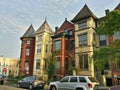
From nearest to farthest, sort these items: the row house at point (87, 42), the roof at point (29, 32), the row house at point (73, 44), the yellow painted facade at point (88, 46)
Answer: the row house at point (87, 42) → the yellow painted facade at point (88, 46) → the row house at point (73, 44) → the roof at point (29, 32)

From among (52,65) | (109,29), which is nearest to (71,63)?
(52,65)

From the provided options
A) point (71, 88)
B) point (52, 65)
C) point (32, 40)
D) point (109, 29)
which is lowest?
point (71, 88)

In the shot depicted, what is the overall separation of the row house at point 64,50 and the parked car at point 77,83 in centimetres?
1596

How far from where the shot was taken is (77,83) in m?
15.8

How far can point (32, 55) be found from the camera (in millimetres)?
46062

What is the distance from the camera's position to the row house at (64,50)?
33.9m

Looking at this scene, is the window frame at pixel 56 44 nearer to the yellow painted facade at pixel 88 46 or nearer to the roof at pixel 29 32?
the yellow painted facade at pixel 88 46

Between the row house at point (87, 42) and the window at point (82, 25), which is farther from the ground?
the window at point (82, 25)

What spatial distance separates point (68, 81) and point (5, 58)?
85.7m

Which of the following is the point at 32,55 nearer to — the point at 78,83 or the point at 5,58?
the point at 78,83

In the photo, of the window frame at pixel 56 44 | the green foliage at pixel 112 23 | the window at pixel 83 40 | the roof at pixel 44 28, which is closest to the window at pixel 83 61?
the window at pixel 83 40

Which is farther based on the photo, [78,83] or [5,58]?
[5,58]

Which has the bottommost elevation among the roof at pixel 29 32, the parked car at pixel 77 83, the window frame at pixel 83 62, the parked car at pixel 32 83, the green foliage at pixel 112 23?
the parked car at pixel 32 83

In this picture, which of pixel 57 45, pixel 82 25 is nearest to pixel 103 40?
pixel 82 25
